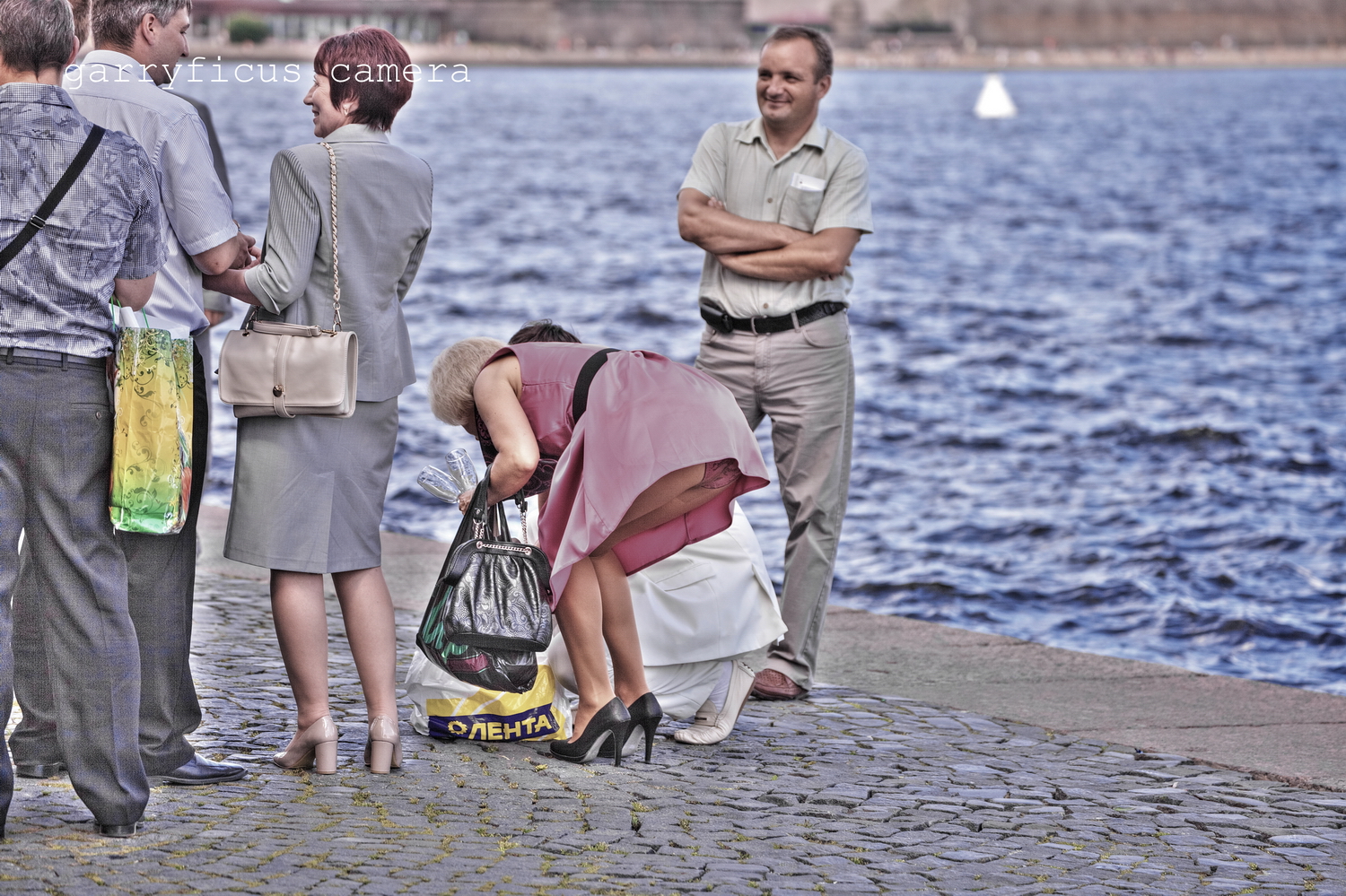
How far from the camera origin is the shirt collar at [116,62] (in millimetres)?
3977

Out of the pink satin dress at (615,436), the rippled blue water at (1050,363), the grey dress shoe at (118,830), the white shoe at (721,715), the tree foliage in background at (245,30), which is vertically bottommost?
the rippled blue water at (1050,363)

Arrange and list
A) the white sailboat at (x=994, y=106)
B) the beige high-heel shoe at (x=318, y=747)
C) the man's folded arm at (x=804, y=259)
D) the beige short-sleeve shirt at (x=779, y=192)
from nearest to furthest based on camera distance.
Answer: the beige high-heel shoe at (x=318, y=747)
the man's folded arm at (x=804, y=259)
the beige short-sleeve shirt at (x=779, y=192)
the white sailboat at (x=994, y=106)

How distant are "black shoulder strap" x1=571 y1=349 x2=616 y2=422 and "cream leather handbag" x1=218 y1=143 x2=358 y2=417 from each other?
0.62 metres

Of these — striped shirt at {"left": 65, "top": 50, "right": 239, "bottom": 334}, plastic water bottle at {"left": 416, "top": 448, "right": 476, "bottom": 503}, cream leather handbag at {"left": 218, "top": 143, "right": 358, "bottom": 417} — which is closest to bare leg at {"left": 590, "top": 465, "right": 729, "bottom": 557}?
plastic water bottle at {"left": 416, "top": 448, "right": 476, "bottom": 503}

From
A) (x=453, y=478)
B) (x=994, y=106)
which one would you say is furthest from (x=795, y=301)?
(x=994, y=106)

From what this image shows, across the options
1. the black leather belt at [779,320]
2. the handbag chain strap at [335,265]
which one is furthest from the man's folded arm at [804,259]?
the handbag chain strap at [335,265]

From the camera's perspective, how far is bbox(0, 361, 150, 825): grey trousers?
3.54 meters

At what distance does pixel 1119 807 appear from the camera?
4410 mm

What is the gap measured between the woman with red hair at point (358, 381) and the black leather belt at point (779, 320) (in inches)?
56.1

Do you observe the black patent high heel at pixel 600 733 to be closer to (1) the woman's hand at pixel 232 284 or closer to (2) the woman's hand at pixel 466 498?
(2) the woman's hand at pixel 466 498

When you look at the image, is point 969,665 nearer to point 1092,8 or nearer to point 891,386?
point 891,386

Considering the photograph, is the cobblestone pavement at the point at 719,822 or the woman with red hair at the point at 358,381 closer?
the cobblestone pavement at the point at 719,822

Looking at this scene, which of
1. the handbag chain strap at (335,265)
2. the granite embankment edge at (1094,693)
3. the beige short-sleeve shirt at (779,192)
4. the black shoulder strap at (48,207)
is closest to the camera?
the black shoulder strap at (48,207)

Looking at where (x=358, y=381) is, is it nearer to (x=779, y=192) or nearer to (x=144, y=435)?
(x=144, y=435)
